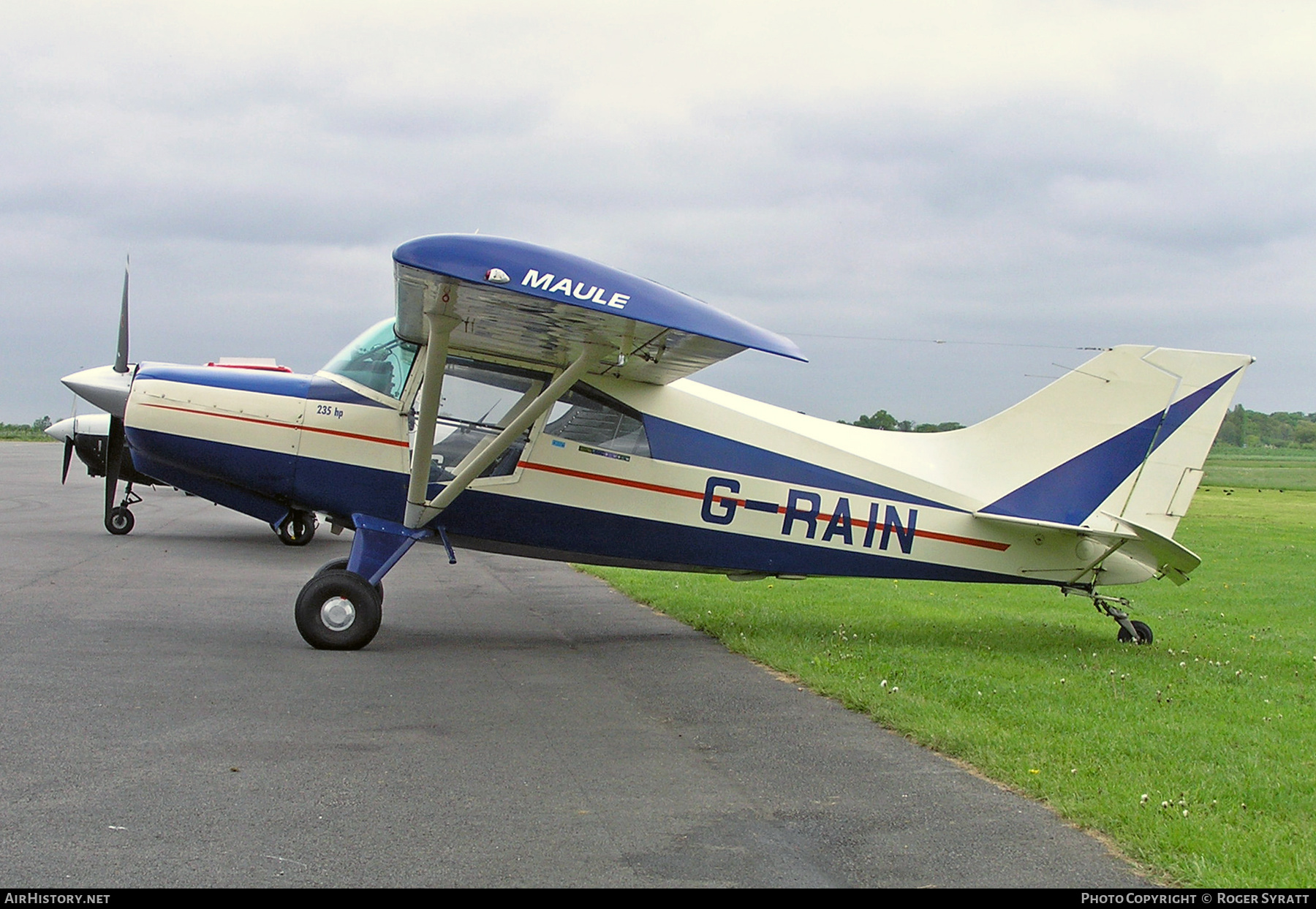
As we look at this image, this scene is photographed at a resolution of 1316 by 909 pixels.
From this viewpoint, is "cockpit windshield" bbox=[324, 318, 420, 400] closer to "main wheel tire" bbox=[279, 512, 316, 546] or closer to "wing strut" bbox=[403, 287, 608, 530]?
"wing strut" bbox=[403, 287, 608, 530]

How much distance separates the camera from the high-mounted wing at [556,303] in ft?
21.7

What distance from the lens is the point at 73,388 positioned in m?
11.4

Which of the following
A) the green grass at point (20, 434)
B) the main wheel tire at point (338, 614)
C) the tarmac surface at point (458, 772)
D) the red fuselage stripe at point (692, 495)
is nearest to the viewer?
the tarmac surface at point (458, 772)

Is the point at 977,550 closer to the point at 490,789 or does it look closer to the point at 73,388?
the point at 490,789

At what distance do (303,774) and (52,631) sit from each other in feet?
15.9

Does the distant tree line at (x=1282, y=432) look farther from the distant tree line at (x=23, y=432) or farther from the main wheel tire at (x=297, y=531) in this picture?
the distant tree line at (x=23, y=432)

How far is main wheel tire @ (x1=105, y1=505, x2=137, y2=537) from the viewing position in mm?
18172

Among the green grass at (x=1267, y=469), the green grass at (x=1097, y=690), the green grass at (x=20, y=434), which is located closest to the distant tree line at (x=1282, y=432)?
the green grass at (x=1267, y=469)

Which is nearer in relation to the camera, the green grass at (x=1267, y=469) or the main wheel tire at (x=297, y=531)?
the main wheel tire at (x=297, y=531)

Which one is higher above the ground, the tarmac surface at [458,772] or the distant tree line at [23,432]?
the tarmac surface at [458,772]

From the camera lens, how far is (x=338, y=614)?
8.38 metres

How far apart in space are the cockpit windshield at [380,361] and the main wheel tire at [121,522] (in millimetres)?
10900

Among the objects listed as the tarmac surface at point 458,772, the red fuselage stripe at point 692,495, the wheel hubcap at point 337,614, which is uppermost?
the red fuselage stripe at point 692,495

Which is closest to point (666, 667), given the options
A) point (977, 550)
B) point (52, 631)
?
point (977, 550)
